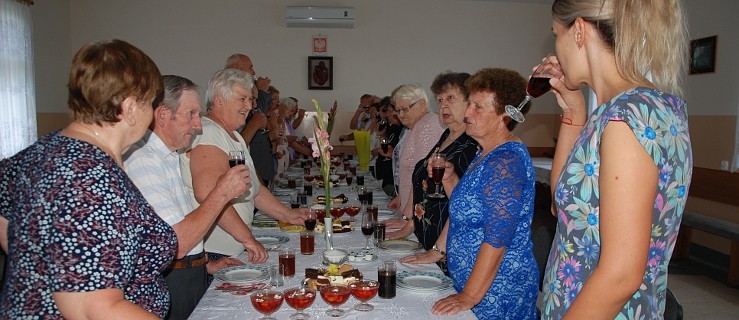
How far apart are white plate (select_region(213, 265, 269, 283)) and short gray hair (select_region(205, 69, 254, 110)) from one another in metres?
1.00

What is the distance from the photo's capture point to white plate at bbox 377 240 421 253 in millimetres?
2559

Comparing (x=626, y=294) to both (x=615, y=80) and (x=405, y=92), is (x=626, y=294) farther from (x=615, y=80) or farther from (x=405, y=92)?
(x=405, y=92)

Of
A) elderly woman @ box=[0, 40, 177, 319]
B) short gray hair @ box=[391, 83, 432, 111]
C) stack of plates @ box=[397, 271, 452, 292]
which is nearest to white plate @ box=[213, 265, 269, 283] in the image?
stack of plates @ box=[397, 271, 452, 292]

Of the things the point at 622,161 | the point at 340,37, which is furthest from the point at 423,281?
the point at 340,37

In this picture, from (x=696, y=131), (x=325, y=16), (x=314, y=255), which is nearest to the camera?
(x=314, y=255)

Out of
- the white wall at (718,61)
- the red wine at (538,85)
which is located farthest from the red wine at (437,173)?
the white wall at (718,61)

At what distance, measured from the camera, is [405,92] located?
4367mm

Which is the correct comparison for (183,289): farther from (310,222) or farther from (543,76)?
(543,76)

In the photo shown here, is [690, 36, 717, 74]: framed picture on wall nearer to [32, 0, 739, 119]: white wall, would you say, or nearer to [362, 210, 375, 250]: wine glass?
[32, 0, 739, 119]: white wall

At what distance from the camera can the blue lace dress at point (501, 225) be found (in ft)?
6.54

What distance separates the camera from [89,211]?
118 centimetres

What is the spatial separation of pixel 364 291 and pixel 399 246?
0.85m

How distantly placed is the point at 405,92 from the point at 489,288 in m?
2.50

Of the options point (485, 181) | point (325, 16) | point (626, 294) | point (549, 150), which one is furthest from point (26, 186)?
point (549, 150)
